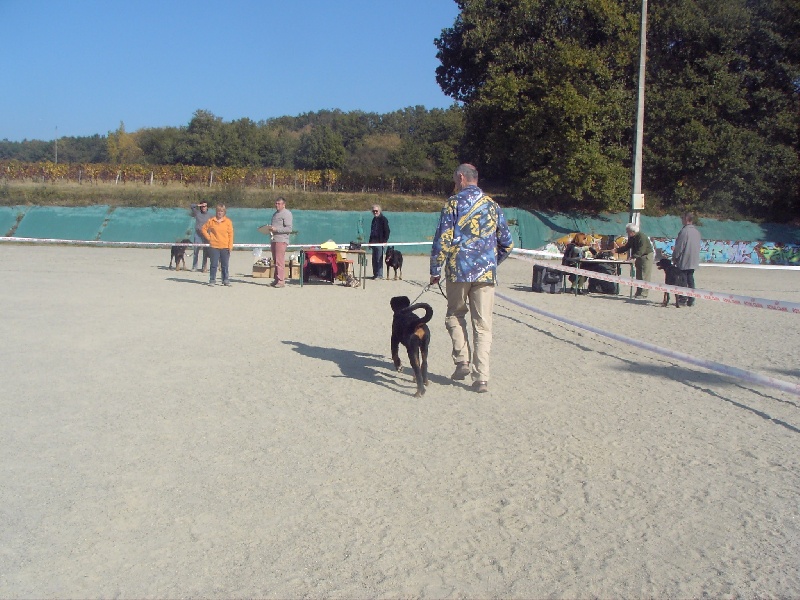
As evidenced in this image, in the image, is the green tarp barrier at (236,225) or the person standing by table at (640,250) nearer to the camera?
the person standing by table at (640,250)

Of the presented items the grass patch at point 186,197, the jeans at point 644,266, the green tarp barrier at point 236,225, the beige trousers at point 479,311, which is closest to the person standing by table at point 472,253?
the beige trousers at point 479,311

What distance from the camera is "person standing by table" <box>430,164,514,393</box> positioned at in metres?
6.69

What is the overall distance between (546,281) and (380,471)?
11.7m

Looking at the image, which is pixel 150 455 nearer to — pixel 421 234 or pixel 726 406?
pixel 726 406

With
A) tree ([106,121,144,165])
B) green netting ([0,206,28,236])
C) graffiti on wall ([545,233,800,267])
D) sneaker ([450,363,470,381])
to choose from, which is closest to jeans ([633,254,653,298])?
sneaker ([450,363,470,381])

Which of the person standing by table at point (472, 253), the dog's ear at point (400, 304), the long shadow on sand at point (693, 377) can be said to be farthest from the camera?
the dog's ear at point (400, 304)

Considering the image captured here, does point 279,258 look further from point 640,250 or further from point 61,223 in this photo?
point 61,223

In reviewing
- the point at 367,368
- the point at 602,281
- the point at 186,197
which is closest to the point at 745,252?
the point at 602,281

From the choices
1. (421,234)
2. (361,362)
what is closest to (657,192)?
(421,234)

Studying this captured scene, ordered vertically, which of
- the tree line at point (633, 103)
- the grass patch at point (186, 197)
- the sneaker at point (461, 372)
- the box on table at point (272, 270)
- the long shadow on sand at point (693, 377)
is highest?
the tree line at point (633, 103)

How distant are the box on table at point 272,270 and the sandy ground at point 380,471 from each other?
26.5 ft

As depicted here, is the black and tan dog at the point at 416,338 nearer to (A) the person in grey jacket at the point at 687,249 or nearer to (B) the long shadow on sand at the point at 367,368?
(B) the long shadow on sand at the point at 367,368

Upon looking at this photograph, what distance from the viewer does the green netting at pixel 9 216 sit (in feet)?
95.9

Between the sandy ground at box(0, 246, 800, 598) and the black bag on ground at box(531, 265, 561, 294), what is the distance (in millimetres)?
6285
